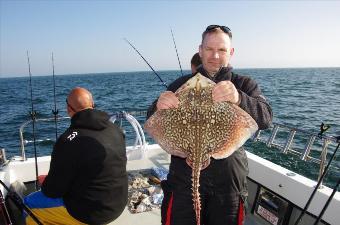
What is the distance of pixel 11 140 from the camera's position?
16.7 meters

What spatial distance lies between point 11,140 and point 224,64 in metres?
16.7

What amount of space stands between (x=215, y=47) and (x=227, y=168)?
→ 1.07 meters

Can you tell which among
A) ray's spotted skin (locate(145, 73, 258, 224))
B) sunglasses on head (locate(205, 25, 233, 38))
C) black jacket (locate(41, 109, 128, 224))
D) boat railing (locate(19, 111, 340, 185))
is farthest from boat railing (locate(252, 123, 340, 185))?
black jacket (locate(41, 109, 128, 224))

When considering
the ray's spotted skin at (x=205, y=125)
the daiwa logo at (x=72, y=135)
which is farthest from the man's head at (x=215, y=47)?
the daiwa logo at (x=72, y=135)

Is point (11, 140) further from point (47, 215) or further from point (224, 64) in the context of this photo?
point (224, 64)

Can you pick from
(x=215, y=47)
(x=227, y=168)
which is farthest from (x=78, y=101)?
(x=227, y=168)

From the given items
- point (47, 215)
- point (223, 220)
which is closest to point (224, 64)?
point (223, 220)

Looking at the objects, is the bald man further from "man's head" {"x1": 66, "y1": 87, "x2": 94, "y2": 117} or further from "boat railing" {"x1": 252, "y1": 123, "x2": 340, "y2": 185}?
"boat railing" {"x1": 252, "y1": 123, "x2": 340, "y2": 185}

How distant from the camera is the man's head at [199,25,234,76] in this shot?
8.86 feet

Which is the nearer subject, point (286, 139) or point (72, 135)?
point (72, 135)

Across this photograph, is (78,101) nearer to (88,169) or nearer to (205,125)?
(88,169)

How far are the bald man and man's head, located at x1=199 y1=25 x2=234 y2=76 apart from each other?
4.91 feet

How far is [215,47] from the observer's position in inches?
107

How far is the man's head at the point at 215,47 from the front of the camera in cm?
270
